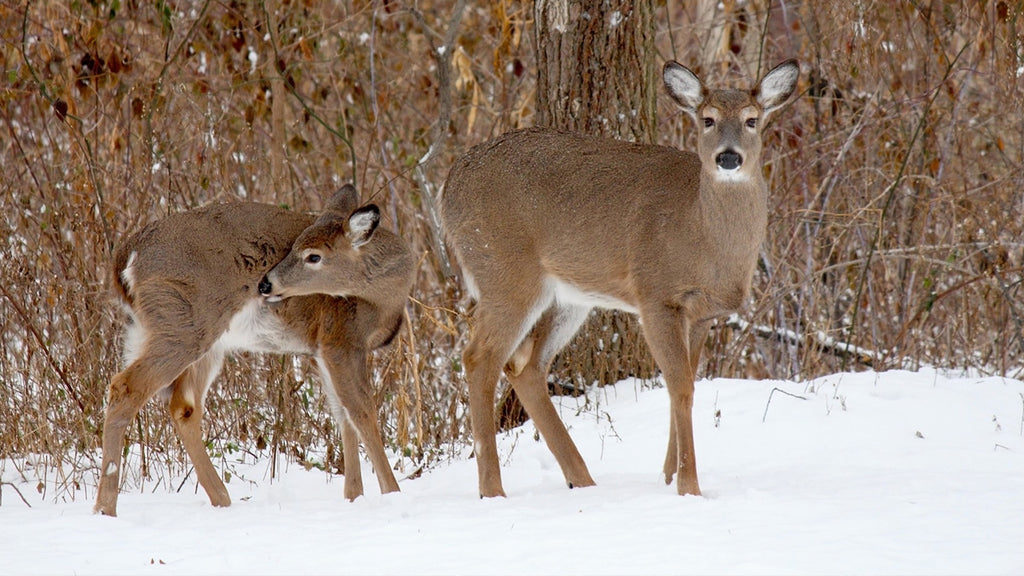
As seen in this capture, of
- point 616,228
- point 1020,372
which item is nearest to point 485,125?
point 1020,372

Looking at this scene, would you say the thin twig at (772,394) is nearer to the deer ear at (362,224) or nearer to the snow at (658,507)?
the snow at (658,507)

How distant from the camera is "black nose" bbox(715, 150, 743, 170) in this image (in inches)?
230

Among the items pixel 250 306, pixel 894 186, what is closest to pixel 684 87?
pixel 250 306

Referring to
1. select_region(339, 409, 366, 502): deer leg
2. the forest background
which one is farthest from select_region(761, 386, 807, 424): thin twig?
select_region(339, 409, 366, 502): deer leg

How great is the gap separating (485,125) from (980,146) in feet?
16.6

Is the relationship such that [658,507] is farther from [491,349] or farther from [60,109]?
[60,109]

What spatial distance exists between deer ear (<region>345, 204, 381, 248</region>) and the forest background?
2.43ft

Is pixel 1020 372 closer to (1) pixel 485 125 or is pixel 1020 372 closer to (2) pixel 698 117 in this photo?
(2) pixel 698 117

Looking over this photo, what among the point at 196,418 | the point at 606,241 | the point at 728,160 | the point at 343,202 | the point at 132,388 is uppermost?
the point at 343,202

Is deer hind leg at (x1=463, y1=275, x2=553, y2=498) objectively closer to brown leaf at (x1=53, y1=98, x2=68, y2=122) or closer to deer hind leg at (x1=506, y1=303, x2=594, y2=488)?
deer hind leg at (x1=506, y1=303, x2=594, y2=488)

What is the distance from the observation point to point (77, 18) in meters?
9.13

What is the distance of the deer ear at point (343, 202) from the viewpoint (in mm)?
6985

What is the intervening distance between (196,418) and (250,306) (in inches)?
27.6

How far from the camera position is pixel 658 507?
17.9ft
